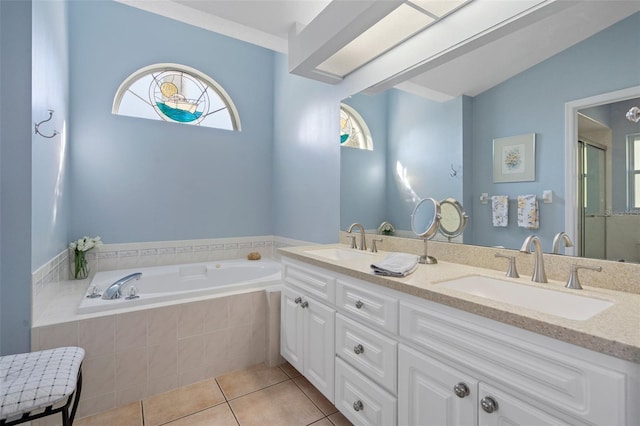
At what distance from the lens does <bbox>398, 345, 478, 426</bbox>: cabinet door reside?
0.94m

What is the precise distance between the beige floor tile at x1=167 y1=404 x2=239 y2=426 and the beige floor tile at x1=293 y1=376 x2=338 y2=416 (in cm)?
46

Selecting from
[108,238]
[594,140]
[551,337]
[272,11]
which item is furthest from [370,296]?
[108,238]

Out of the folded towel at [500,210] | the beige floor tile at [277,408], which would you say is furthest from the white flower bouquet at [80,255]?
the folded towel at [500,210]

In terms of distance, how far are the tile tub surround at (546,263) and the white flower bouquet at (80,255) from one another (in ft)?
8.31

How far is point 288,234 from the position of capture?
3.27 meters

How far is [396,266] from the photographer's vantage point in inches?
52.1

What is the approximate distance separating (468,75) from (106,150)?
2947 millimetres

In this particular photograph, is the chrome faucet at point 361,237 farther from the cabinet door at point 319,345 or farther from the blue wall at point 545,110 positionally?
the blue wall at point 545,110

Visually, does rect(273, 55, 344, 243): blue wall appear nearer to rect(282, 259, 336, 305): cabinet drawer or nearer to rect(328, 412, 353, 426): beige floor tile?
rect(282, 259, 336, 305): cabinet drawer

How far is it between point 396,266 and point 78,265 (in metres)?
2.63

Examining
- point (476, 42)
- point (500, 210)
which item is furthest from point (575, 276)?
point (476, 42)

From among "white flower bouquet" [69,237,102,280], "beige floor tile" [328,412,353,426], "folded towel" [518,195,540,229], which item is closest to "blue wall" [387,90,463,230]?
"folded towel" [518,195,540,229]

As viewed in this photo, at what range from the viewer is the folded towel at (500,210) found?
140cm

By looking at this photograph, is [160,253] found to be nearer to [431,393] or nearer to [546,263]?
[431,393]
